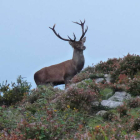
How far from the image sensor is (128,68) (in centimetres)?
1333

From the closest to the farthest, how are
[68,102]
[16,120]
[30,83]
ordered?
1. [16,120]
2. [68,102]
3. [30,83]

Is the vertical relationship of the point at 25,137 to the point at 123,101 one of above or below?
below

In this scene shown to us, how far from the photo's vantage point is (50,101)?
11.1 m

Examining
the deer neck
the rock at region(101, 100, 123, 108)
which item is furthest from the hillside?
the deer neck

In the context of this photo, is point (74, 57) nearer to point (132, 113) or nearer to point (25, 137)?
point (132, 113)

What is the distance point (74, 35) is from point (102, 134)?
10738mm

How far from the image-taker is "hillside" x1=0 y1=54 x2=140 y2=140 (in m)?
7.05

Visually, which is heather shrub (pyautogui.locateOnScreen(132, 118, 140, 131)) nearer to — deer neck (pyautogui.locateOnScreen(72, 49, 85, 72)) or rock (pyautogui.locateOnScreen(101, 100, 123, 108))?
rock (pyautogui.locateOnScreen(101, 100, 123, 108))

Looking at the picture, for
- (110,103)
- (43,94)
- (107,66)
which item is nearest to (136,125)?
(110,103)

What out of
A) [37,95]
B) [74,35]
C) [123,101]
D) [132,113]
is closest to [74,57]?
[74,35]

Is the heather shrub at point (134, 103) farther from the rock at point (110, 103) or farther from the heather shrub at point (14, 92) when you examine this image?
the heather shrub at point (14, 92)

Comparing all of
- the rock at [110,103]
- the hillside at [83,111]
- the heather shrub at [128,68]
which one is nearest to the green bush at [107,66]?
the hillside at [83,111]

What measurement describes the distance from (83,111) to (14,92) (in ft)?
18.7

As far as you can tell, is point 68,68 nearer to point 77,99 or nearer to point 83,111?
→ point 77,99
